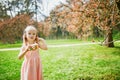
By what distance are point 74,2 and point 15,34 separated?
15.8 metres

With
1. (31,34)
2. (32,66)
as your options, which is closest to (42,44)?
(31,34)

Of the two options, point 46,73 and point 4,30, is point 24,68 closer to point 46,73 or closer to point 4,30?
point 46,73

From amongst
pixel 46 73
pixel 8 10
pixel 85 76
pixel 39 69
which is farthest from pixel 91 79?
pixel 8 10

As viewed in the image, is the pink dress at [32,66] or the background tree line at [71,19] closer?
the pink dress at [32,66]

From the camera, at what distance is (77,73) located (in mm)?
9055

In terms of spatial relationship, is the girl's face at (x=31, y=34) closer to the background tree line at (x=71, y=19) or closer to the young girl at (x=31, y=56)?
the young girl at (x=31, y=56)

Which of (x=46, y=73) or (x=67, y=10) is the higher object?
(x=67, y=10)

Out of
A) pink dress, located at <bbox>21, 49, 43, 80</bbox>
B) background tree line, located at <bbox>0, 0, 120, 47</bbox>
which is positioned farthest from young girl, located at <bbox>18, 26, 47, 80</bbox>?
background tree line, located at <bbox>0, 0, 120, 47</bbox>

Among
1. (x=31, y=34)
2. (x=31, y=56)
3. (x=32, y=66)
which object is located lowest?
(x=32, y=66)

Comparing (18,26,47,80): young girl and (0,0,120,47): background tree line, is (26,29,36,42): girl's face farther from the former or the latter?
(0,0,120,47): background tree line

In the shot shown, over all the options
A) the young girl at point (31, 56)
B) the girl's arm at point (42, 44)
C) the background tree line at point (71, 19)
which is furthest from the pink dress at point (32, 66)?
the background tree line at point (71, 19)

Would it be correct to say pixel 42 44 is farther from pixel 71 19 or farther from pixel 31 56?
pixel 71 19

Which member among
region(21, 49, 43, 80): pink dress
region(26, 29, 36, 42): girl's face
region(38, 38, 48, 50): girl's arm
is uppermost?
region(26, 29, 36, 42): girl's face

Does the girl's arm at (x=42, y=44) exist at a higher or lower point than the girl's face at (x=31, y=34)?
lower
